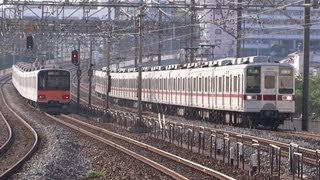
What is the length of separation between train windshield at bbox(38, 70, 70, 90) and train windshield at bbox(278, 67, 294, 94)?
17.6m

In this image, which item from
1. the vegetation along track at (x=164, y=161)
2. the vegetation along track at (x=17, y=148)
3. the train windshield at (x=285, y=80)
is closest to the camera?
the vegetation along track at (x=164, y=161)

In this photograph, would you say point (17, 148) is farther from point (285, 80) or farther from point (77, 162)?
point (285, 80)

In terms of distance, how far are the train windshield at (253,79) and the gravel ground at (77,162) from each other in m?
7.28

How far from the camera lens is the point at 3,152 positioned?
21.4 meters

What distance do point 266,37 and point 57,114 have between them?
85.2 meters

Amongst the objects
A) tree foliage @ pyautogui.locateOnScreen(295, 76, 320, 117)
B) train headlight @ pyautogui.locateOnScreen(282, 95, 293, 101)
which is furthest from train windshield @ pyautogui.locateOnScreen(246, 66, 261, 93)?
tree foliage @ pyautogui.locateOnScreen(295, 76, 320, 117)

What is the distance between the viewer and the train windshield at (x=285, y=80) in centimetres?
2930

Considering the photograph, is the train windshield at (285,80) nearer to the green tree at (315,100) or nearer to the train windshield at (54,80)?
the train windshield at (54,80)

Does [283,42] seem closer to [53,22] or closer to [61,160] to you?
[53,22]

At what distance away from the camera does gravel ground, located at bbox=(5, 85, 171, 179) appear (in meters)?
15.2

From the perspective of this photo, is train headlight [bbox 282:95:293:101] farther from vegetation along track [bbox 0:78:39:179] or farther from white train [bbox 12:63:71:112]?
white train [bbox 12:63:71:112]

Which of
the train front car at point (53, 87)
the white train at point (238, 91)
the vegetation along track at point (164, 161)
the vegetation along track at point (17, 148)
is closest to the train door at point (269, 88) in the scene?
the white train at point (238, 91)

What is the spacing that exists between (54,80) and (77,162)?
25.7m

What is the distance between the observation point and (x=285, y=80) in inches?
1158
